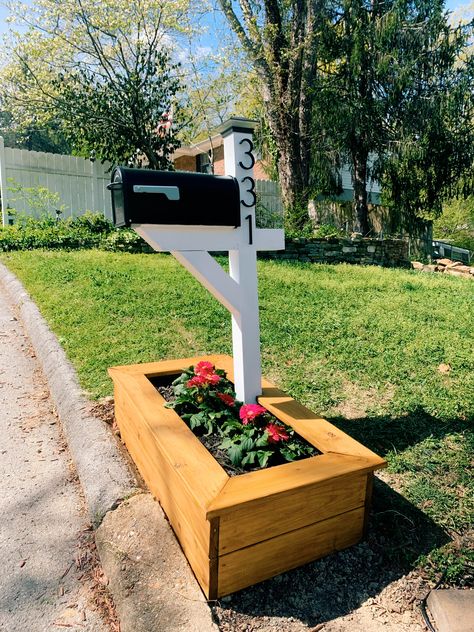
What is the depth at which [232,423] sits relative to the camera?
215 cm

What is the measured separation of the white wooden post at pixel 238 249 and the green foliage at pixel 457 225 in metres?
18.4

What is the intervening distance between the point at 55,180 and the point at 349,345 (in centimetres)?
984

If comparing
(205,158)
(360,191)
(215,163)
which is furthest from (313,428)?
(205,158)

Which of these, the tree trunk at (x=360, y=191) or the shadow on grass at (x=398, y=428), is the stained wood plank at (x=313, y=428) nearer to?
the shadow on grass at (x=398, y=428)

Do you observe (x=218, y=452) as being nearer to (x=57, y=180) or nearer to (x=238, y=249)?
(x=238, y=249)

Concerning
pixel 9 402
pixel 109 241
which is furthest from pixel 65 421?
pixel 109 241

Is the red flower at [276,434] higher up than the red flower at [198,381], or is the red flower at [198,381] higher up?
the red flower at [198,381]

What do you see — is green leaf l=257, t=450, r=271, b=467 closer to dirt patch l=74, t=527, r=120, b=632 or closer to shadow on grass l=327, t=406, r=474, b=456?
dirt patch l=74, t=527, r=120, b=632

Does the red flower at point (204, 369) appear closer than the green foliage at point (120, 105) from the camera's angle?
Yes

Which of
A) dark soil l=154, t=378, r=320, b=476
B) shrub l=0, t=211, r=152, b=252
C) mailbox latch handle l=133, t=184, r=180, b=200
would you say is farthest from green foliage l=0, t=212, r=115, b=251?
mailbox latch handle l=133, t=184, r=180, b=200

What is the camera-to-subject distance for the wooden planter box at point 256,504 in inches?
62.7

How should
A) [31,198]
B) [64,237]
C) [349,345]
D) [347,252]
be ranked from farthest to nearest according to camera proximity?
Answer: [31,198]
[347,252]
[64,237]
[349,345]

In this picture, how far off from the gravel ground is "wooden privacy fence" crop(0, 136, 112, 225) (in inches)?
304

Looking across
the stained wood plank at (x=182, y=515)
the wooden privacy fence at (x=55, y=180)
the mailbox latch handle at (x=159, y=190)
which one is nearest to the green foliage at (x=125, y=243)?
the wooden privacy fence at (x=55, y=180)
